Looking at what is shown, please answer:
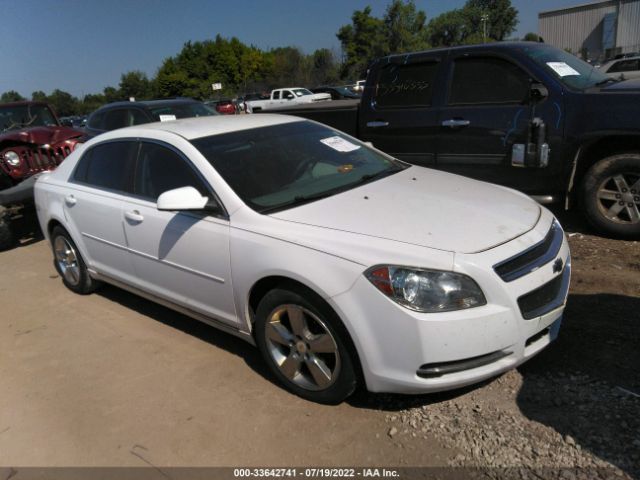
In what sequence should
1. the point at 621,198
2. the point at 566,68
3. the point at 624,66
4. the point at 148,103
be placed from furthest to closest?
the point at 624,66 < the point at 148,103 < the point at 566,68 < the point at 621,198

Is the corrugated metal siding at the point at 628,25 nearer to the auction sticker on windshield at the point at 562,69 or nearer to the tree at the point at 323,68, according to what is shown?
the tree at the point at 323,68

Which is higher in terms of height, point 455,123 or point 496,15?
point 496,15

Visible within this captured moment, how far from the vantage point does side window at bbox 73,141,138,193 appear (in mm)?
4164

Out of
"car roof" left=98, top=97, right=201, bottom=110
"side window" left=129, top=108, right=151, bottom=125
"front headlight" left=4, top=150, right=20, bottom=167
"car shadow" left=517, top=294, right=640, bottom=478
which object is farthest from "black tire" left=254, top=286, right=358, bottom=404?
"car roof" left=98, top=97, right=201, bottom=110

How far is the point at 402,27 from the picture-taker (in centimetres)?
6688

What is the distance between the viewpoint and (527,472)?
242 centimetres

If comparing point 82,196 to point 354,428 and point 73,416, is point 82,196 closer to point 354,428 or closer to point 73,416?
point 73,416

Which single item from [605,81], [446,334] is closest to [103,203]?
[446,334]

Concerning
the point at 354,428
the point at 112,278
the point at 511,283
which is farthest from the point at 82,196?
the point at 511,283

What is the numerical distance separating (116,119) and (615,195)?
7.57 m

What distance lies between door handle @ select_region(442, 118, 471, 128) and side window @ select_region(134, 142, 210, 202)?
10.2 feet

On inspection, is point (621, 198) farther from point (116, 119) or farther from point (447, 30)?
point (447, 30)

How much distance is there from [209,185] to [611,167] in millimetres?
3632

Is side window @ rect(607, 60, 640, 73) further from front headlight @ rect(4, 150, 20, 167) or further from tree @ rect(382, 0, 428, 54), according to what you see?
tree @ rect(382, 0, 428, 54)
